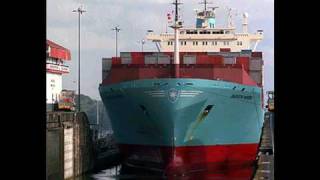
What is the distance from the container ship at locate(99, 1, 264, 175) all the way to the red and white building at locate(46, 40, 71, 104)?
5937mm

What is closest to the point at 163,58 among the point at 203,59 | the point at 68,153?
the point at 203,59

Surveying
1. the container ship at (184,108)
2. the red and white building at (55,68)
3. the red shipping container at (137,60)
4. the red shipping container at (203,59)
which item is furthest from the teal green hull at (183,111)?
the red and white building at (55,68)

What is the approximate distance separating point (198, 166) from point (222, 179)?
1206 millimetres

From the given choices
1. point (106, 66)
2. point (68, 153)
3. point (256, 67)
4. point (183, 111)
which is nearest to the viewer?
point (183, 111)

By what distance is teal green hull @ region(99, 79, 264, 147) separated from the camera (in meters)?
26.3

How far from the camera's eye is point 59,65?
3844 centimetres

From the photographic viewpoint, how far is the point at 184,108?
26.3 metres

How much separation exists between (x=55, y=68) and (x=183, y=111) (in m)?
13.6

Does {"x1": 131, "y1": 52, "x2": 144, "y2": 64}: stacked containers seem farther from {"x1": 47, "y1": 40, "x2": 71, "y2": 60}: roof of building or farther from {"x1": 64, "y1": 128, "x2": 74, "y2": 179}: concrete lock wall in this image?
{"x1": 47, "y1": 40, "x2": 71, "y2": 60}: roof of building

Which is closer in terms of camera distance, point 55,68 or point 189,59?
point 189,59

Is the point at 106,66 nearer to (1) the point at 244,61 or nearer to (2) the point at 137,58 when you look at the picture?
(2) the point at 137,58

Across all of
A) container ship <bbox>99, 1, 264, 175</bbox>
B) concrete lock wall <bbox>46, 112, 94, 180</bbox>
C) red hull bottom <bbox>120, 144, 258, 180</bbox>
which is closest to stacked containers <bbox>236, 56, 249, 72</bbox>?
container ship <bbox>99, 1, 264, 175</bbox>

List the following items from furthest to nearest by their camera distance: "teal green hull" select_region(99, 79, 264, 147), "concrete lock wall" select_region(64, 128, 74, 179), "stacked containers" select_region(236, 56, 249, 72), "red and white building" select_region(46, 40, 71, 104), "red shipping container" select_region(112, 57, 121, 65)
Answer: "red and white building" select_region(46, 40, 71, 104)
"red shipping container" select_region(112, 57, 121, 65)
"stacked containers" select_region(236, 56, 249, 72)
"concrete lock wall" select_region(64, 128, 74, 179)
"teal green hull" select_region(99, 79, 264, 147)
